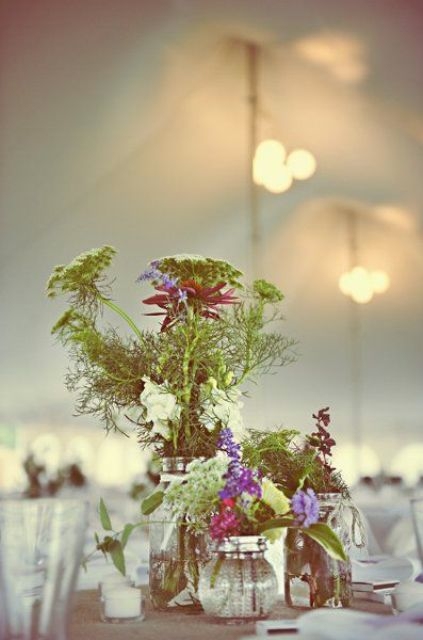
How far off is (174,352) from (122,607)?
354mm

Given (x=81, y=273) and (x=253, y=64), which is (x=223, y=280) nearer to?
(x=81, y=273)

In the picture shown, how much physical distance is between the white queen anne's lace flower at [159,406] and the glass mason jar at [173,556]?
5 cm

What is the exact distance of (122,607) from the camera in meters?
1.15

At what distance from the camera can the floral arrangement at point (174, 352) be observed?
126 cm

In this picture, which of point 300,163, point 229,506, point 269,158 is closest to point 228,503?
point 229,506

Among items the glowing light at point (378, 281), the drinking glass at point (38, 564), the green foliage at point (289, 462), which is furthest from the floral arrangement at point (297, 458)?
the glowing light at point (378, 281)

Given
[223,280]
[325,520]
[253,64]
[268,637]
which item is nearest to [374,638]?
[268,637]

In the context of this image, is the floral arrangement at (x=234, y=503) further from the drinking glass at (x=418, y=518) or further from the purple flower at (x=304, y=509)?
the drinking glass at (x=418, y=518)

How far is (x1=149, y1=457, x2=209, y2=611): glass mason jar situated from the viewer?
47.3 inches

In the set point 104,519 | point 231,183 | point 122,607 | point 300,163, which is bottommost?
point 122,607

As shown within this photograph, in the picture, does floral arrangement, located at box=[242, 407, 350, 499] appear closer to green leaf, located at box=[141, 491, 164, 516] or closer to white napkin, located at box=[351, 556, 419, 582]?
green leaf, located at box=[141, 491, 164, 516]

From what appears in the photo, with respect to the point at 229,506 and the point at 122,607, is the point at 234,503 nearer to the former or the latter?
the point at 229,506

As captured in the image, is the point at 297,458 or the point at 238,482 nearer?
the point at 238,482

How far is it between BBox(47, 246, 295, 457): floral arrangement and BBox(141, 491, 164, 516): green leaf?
0.08 m
